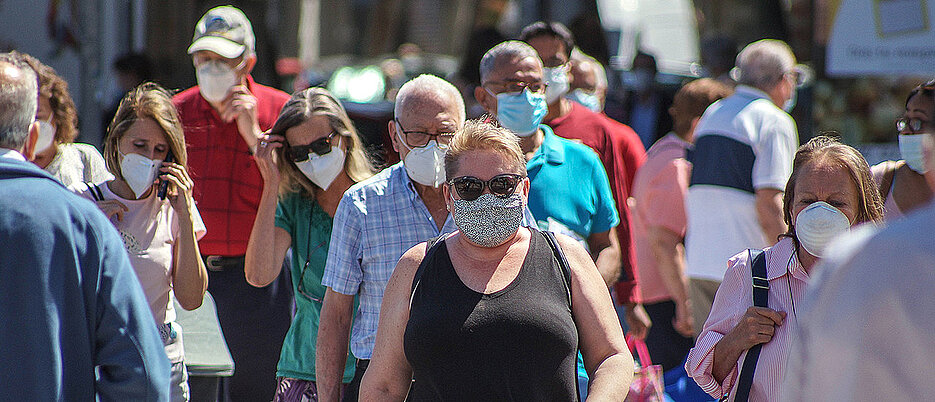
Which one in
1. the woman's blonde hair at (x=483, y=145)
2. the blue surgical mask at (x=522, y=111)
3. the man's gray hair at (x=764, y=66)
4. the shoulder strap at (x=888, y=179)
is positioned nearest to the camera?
the woman's blonde hair at (x=483, y=145)

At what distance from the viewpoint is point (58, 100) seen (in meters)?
4.44

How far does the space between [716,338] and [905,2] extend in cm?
468

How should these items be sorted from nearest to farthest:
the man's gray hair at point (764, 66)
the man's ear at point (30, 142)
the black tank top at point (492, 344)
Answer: the man's ear at point (30, 142) < the black tank top at point (492, 344) < the man's gray hair at point (764, 66)

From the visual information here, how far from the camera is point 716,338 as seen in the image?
3.29m

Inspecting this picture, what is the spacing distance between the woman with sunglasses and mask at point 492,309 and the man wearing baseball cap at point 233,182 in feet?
5.92

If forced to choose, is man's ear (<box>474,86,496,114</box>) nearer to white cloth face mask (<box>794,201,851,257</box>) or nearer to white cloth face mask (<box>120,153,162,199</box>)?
white cloth face mask (<box>120,153,162,199</box>)

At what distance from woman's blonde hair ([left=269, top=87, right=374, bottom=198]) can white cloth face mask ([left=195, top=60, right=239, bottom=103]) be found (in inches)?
41.1

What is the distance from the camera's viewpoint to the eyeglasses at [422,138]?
3.86 meters

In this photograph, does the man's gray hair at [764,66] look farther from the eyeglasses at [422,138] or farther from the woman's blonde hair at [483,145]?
the woman's blonde hair at [483,145]

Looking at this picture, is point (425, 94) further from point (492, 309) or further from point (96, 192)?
point (96, 192)

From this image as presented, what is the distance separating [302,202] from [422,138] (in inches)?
26.2

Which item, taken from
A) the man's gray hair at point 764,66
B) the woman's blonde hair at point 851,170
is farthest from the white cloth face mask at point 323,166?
the man's gray hair at point 764,66

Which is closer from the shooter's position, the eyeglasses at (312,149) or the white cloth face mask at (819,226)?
the white cloth face mask at (819,226)

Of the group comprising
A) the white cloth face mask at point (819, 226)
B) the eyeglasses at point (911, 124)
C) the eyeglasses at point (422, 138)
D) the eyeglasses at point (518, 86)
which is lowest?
the white cloth face mask at point (819, 226)
